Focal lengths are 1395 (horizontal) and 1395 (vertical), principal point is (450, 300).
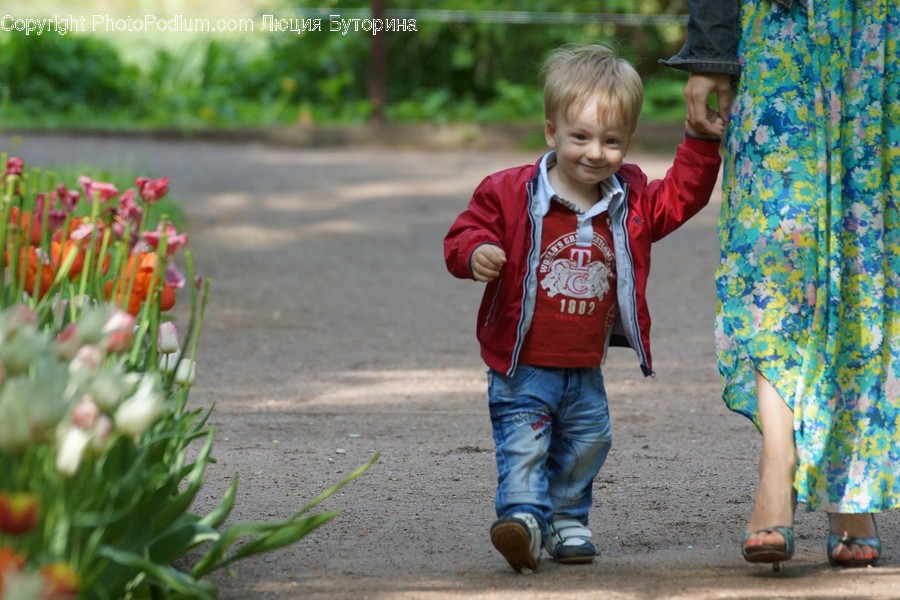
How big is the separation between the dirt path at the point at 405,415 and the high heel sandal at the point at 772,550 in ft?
0.16

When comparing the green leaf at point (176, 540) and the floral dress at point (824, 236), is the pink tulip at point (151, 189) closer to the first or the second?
the green leaf at point (176, 540)

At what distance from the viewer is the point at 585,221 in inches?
109

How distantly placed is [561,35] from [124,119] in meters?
3.90

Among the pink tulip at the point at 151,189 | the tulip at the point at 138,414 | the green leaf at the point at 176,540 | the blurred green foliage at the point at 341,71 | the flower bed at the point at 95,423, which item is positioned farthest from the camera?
the blurred green foliage at the point at 341,71

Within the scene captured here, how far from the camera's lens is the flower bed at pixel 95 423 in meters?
1.71

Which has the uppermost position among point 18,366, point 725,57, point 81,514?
point 725,57

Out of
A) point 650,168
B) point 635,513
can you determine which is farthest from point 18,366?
point 650,168

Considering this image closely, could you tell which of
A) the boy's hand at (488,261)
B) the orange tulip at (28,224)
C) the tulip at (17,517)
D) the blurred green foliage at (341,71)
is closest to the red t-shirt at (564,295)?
the boy's hand at (488,261)

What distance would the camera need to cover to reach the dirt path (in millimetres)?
2668

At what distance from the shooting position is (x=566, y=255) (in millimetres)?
2760

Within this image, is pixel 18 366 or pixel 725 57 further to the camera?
pixel 725 57

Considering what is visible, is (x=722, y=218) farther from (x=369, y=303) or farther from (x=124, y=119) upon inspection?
(x=124, y=119)

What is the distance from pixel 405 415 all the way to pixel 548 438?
1.68 meters

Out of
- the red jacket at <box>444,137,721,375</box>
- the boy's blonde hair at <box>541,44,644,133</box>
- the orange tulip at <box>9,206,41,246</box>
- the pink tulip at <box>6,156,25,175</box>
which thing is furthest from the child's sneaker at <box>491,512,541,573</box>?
the pink tulip at <box>6,156,25,175</box>
